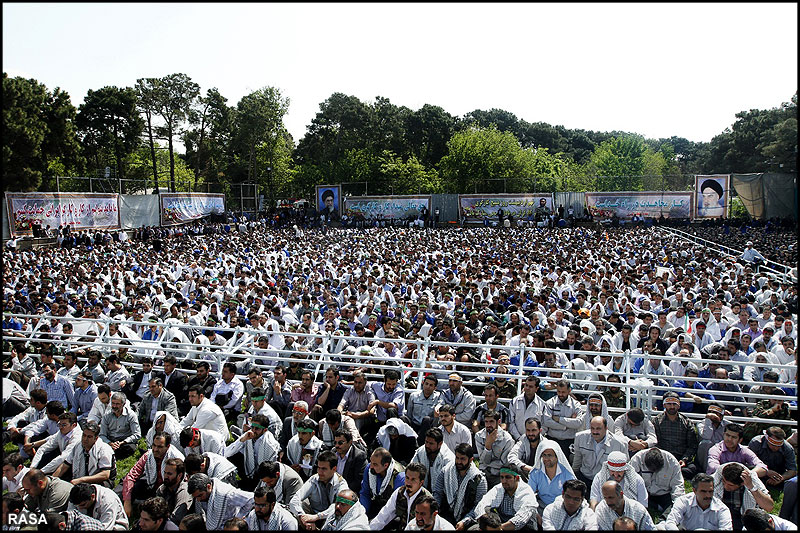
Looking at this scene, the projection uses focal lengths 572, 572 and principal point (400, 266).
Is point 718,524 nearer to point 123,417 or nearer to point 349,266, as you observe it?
point 123,417

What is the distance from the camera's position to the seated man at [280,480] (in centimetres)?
485

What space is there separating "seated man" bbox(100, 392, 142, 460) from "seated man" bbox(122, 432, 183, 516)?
1.27 meters

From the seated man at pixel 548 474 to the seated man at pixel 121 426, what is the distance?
173 inches

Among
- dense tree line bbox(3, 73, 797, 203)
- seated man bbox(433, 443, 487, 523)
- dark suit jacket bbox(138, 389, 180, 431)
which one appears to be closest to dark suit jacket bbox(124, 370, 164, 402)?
dark suit jacket bbox(138, 389, 180, 431)

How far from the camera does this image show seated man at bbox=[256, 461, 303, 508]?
4.85 metres

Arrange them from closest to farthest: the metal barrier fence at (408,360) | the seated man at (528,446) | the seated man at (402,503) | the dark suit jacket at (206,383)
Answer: the seated man at (402,503), the seated man at (528,446), the metal barrier fence at (408,360), the dark suit jacket at (206,383)

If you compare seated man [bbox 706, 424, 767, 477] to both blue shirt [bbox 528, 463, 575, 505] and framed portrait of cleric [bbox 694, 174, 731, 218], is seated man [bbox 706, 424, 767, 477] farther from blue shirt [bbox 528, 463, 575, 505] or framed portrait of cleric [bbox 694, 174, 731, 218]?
framed portrait of cleric [bbox 694, 174, 731, 218]

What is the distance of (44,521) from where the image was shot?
4508mm

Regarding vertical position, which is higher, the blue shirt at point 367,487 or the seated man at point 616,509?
the seated man at point 616,509

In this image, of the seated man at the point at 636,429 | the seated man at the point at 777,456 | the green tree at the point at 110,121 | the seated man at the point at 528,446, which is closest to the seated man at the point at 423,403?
the seated man at the point at 528,446

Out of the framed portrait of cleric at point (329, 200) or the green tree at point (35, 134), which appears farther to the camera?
the framed portrait of cleric at point (329, 200)

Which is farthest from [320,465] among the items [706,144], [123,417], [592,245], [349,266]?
[706,144]

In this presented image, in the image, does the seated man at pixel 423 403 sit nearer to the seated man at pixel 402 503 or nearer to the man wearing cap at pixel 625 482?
the seated man at pixel 402 503

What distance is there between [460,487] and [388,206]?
3341 centimetres
